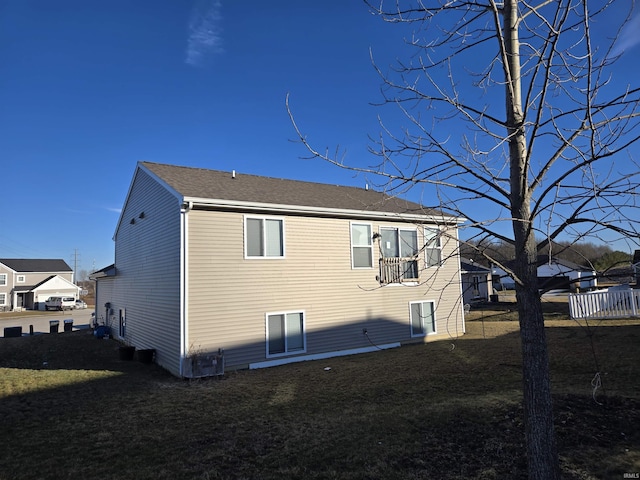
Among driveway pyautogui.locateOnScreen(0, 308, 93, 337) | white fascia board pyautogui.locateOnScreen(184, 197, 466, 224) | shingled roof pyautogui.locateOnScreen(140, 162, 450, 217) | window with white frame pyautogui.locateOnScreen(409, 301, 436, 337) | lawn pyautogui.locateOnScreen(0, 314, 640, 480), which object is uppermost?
shingled roof pyautogui.locateOnScreen(140, 162, 450, 217)

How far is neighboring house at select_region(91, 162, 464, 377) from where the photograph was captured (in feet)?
33.9

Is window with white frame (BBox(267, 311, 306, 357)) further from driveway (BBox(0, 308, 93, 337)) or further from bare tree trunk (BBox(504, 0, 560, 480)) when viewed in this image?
driveway (BBox(0, 308, 93, 337))

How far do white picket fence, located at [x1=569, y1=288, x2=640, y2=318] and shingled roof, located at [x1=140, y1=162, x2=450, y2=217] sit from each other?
9.54m

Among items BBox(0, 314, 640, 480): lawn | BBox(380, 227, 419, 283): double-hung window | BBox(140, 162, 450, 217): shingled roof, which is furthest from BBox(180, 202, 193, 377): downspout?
BBox(380, 227, 419, 283): double-hung window

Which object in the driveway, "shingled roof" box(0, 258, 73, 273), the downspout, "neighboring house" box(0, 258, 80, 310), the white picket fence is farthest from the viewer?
"shingled roof" box(0, 258, 73, 273)

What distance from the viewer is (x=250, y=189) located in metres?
12.7

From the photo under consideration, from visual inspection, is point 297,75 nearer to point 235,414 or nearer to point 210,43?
point 210,43

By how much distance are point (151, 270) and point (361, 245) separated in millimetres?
7061

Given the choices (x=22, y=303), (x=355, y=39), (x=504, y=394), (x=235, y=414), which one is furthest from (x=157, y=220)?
(x=22, y=303)

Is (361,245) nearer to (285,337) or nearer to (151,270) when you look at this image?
(285,337)

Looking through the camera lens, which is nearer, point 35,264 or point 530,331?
point 530,331

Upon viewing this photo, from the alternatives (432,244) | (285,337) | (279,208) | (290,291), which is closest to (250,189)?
(279,208)

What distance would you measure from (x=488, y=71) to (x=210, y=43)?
1051 cm

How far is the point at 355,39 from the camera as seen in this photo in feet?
15.6
